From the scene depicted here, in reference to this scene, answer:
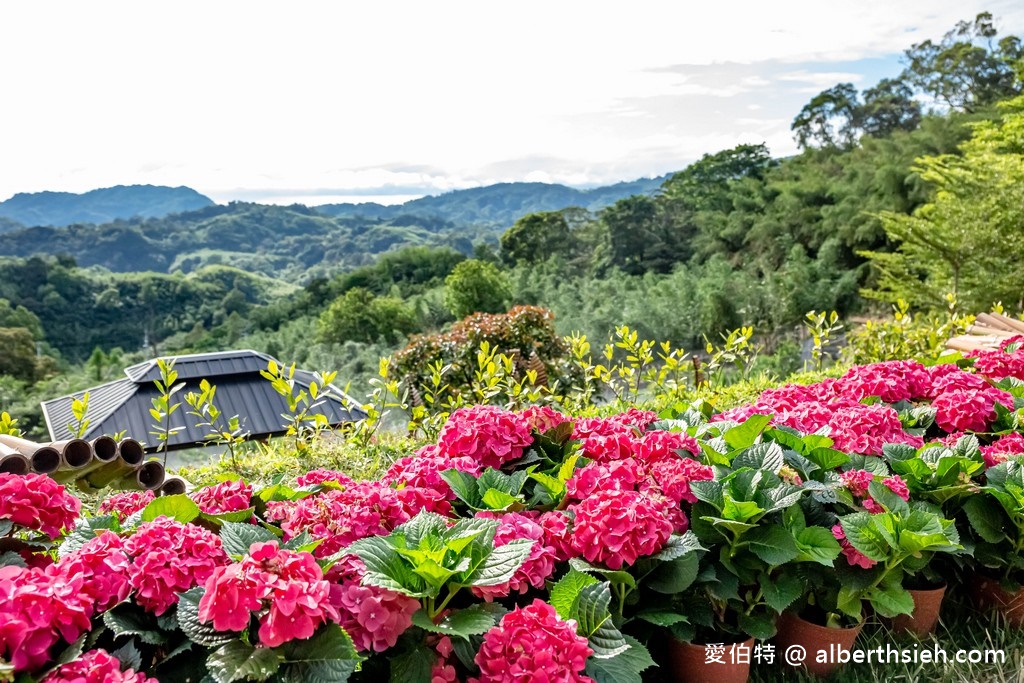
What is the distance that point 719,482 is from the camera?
4.86 ft

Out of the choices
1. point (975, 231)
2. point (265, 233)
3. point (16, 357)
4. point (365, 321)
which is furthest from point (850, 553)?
point (265, 233)

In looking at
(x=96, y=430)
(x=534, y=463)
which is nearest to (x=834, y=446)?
(x=534, y=463)

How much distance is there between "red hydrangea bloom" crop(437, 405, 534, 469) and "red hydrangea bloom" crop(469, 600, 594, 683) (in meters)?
0.61

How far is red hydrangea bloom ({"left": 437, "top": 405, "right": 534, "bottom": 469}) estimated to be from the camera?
1.68m

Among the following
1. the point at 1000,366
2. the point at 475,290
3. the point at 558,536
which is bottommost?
the point at 475,290

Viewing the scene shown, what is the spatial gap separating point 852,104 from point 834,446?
1135 inches

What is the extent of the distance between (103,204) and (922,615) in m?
135

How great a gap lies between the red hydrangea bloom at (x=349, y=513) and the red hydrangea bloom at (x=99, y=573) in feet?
0.91

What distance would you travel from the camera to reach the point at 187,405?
599 cm

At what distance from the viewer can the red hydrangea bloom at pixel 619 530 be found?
1.27 metres

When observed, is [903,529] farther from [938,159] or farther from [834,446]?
[938,159]

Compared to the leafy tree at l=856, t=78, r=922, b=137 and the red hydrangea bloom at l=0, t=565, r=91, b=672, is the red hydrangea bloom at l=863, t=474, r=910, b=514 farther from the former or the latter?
the leafy tree at l=856, t=78, r=922, b=137

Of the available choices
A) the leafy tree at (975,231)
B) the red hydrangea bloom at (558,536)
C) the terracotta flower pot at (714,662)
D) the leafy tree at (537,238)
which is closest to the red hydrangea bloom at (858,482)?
the terracotta flower pot at (714,662)

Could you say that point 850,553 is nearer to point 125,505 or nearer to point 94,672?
point 94,672
